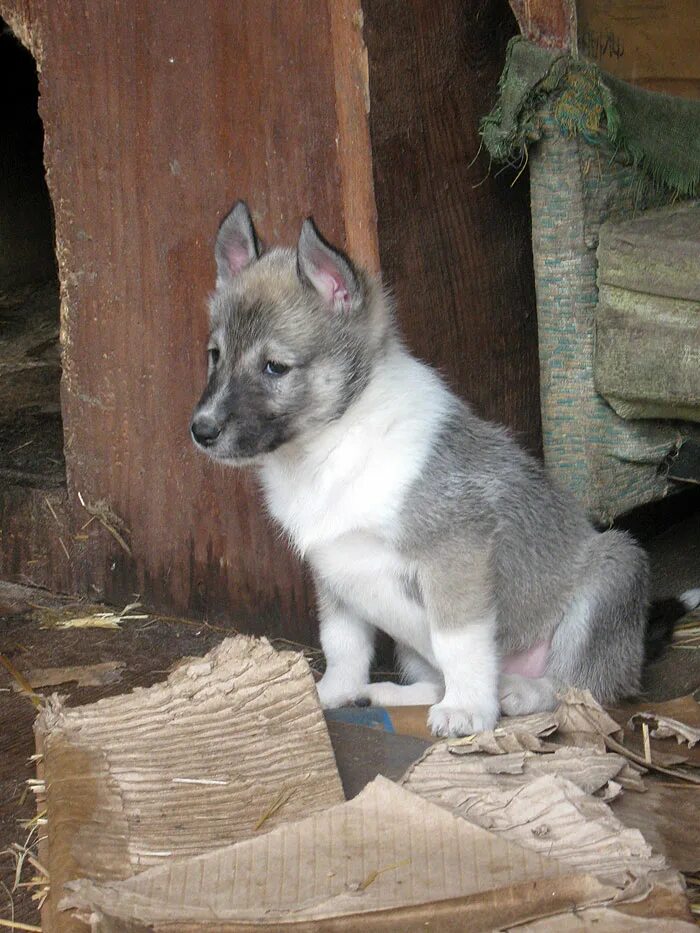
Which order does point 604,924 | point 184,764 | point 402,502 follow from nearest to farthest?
point 604,924
point 184,764
point 402,502

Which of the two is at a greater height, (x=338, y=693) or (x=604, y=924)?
(x=604, y=924)

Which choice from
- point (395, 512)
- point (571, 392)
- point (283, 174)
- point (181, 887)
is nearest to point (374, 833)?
point (181, 887)

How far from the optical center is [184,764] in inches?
143

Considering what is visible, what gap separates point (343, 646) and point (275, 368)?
1.10 m

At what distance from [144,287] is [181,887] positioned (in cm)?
280

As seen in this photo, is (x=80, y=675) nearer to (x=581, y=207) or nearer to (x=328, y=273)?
(x=328, y=273)

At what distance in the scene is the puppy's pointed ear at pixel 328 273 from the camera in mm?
3939

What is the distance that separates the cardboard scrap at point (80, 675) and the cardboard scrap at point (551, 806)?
1.64 m

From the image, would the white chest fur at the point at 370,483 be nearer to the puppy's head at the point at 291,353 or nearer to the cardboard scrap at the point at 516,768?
the puppy's head at the point at 291,353

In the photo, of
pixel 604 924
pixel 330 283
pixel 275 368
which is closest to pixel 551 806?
pixel 604 924

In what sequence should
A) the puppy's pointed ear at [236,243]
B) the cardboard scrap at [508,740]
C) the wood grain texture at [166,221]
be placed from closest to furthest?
the cardboard scrap at [508,740], the puppy's pointed ear at [236,243], the wood grain texture at [166,221]

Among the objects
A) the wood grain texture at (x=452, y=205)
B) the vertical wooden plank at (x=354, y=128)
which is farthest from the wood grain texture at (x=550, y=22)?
the vertical wooden plank at (x=354, y=128)

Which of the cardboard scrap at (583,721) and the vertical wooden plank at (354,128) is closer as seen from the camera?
the cardboard scrap at (583,721)

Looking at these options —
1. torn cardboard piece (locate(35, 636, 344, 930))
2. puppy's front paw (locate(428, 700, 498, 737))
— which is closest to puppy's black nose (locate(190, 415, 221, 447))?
torn cardboard piece (locate(35, 636, 344, 930))
